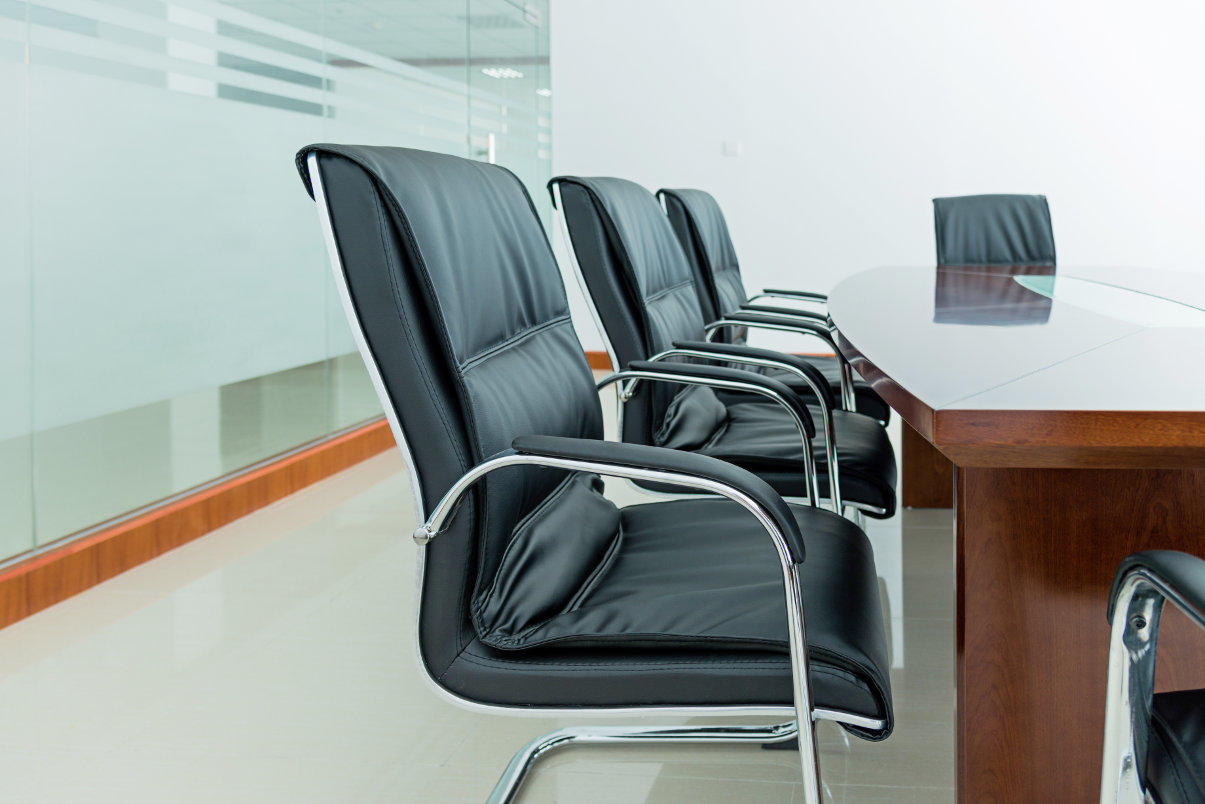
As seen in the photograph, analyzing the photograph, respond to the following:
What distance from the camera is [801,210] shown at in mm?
6641

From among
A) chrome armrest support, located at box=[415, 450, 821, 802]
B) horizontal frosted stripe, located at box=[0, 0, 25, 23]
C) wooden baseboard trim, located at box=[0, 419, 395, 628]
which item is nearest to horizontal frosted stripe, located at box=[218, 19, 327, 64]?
horizontal frosted stripe, located at box=[0, 0, 25, 23]

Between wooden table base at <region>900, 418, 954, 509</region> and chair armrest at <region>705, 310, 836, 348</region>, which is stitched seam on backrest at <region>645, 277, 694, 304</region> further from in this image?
wooden table base at <region>900, 418, 954, 509</region>

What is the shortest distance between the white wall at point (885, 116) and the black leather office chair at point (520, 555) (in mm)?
5481

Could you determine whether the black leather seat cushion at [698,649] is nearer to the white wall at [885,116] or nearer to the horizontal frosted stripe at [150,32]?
the horizontal frosted stripe at [150,32]

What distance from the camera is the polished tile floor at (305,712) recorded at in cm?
176

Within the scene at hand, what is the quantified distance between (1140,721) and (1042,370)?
0.44 meters

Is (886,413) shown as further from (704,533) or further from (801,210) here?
(801,210)

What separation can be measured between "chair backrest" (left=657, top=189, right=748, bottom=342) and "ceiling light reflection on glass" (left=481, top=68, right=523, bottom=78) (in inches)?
108

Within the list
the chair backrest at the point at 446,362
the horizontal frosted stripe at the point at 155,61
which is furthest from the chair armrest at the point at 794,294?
the chair backrest at the point at 446,362

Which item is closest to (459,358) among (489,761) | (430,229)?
(430,229)

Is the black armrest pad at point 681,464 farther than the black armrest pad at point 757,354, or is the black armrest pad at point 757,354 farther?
the black armrest pad at point 757,354

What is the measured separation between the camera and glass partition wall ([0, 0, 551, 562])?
2562 millimetres

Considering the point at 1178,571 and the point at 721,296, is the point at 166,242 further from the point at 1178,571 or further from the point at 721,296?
the point at 1178,571

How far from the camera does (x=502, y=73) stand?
5.97m
